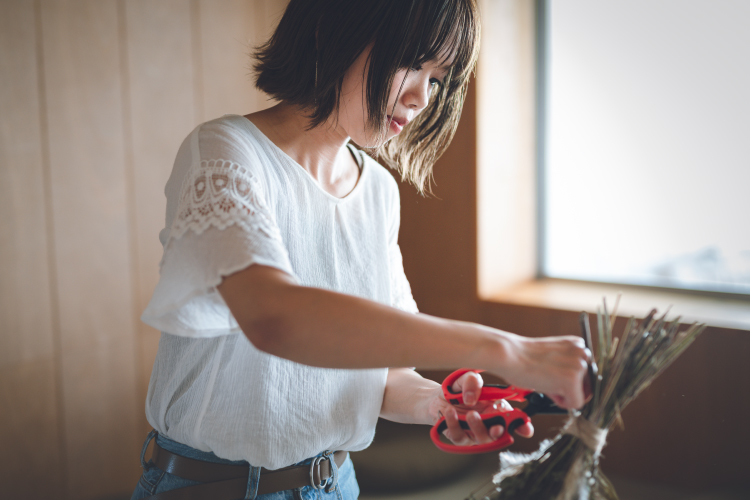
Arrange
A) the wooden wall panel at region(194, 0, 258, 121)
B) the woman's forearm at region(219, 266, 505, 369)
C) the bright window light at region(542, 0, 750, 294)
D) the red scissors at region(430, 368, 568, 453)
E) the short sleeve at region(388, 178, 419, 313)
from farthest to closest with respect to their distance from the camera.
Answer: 1. the wooden wall panel at region(194, 0, 258, 121)
2. the bright window light at region(542, 0, 750, 294)
3. the short sleeve at region(388, 178, 419, 313)
4. the red scissors at region(430, 368, 568, 453)
5. the woman's forearm at region(219, 266, 505, 369)

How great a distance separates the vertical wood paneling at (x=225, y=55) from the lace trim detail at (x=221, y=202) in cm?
128

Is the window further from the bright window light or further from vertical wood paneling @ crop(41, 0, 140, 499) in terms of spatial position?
vertical wood paneling @ crop(41, 0, 140, 499)

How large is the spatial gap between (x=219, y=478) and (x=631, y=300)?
127cm

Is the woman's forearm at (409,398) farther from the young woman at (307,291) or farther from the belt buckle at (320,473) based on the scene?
the belt buckle at (320,473)

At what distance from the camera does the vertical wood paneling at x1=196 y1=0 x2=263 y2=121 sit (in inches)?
70.8

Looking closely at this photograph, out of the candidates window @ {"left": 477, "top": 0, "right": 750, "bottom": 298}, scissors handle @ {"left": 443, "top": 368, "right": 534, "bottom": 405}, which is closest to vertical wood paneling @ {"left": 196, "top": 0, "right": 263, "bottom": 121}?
window @ {"left": 477, "top": 0, "right": 750, "bottom": 298}

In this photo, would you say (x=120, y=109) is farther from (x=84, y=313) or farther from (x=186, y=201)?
(x=186, y=201)

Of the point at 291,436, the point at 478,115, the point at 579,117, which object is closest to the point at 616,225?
the point at 579,117

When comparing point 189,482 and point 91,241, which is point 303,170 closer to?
point 189,482

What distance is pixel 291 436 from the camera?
735 mm

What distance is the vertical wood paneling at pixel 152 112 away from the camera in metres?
1.66

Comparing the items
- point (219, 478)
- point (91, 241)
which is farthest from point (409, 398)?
point (91, 241)

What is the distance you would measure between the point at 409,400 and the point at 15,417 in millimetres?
1195

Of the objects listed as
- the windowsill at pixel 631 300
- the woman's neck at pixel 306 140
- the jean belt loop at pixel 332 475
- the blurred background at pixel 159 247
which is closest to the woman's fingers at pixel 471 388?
the jean belt loop at pixel 332 475
